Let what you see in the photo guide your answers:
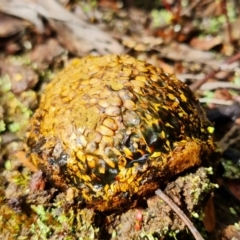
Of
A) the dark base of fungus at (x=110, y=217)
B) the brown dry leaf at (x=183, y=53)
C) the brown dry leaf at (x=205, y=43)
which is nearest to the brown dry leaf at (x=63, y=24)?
the brown dry leaf at (x=183, y=53)

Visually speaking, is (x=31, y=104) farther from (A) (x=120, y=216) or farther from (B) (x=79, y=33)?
(A) (x=120, y=216)

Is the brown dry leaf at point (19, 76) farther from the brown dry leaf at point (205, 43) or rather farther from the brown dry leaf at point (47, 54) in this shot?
the brown dry leaf at point (205, 43)

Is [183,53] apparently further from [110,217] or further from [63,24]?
[110,217]

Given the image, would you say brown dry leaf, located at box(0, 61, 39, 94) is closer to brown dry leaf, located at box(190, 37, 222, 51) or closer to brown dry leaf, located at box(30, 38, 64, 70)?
brown dry leaf, located at box(30, 38, 64, 70)

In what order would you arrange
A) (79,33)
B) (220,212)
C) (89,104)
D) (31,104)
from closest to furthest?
(89,104) < (220,212) < (31,104) < (79,33)

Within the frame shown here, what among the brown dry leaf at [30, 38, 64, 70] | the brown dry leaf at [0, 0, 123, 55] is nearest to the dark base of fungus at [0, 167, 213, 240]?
the brown dry leaf at [30, 38, 64, 70]

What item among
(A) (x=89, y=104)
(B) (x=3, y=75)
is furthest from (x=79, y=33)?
(A) (x=89, y=104)
